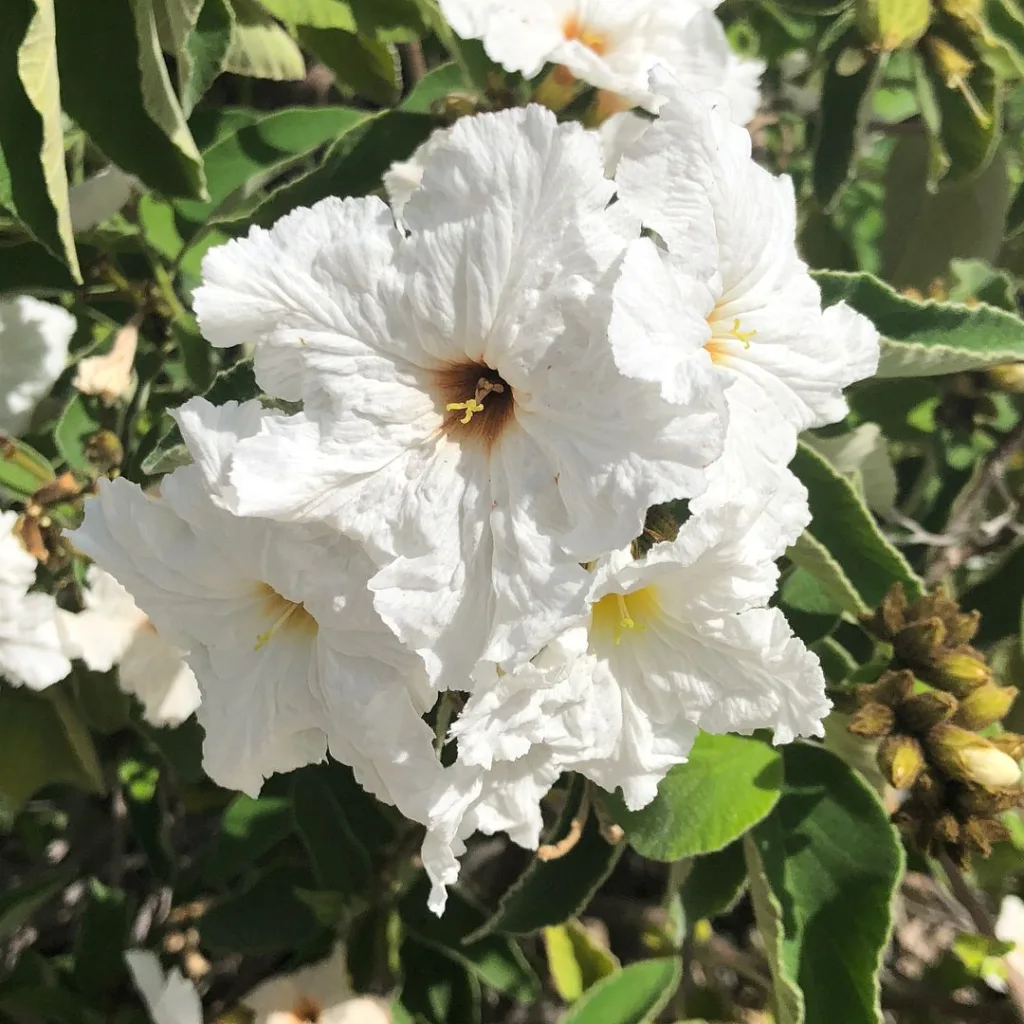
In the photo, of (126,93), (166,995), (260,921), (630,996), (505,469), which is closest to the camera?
(505,469)

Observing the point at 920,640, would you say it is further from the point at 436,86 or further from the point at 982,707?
the point at 436,86

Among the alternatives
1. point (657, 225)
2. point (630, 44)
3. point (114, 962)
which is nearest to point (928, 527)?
point (630, 44)

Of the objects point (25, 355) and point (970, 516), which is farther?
point (970, 516)

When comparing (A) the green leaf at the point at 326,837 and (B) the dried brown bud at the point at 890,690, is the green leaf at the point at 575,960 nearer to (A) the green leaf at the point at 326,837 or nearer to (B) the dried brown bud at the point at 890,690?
(A) the green leaf at the point at 326,837

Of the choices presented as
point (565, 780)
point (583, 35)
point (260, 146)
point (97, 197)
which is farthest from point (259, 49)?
Answer: point (565, 780)

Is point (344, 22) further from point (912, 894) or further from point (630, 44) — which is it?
point (912, 894)
